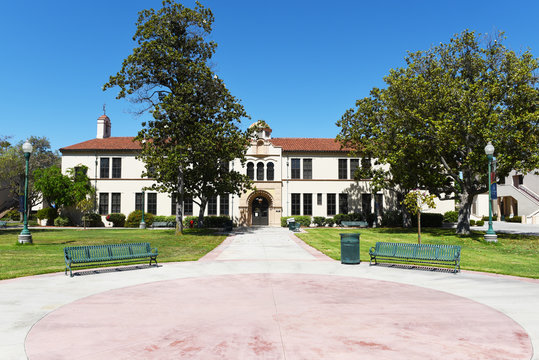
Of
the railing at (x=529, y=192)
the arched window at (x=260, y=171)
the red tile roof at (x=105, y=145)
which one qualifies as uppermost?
the red tile roof at (x=105, y=145)

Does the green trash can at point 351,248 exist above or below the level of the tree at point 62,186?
below

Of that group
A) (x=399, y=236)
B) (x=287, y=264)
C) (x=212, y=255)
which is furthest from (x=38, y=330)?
(x=399, y=236)

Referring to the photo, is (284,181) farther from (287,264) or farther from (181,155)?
(287,264)

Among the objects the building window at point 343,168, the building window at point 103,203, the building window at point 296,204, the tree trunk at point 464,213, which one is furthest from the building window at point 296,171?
the building window at point 103,203

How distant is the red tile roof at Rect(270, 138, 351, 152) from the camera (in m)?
41.0

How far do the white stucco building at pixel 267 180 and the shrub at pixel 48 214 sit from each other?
472 centimetres

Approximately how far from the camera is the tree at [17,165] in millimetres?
46469

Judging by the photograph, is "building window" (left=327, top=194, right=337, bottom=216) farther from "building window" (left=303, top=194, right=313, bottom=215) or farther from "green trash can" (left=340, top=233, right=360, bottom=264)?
"green trash can" (left=340, top=233, right=360, bottom=264)

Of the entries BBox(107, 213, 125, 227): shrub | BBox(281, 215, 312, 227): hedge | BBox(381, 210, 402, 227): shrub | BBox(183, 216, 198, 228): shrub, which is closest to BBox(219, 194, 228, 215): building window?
BBox(183, 216, 198, 228): shrub

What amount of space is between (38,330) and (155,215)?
34776 millimetres

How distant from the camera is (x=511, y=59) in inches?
968

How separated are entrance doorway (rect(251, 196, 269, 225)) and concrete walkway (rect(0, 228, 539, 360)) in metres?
28.4

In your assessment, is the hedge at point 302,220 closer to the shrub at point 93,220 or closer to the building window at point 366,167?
the building window at point 366,167

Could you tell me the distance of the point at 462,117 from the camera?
78.7ft
